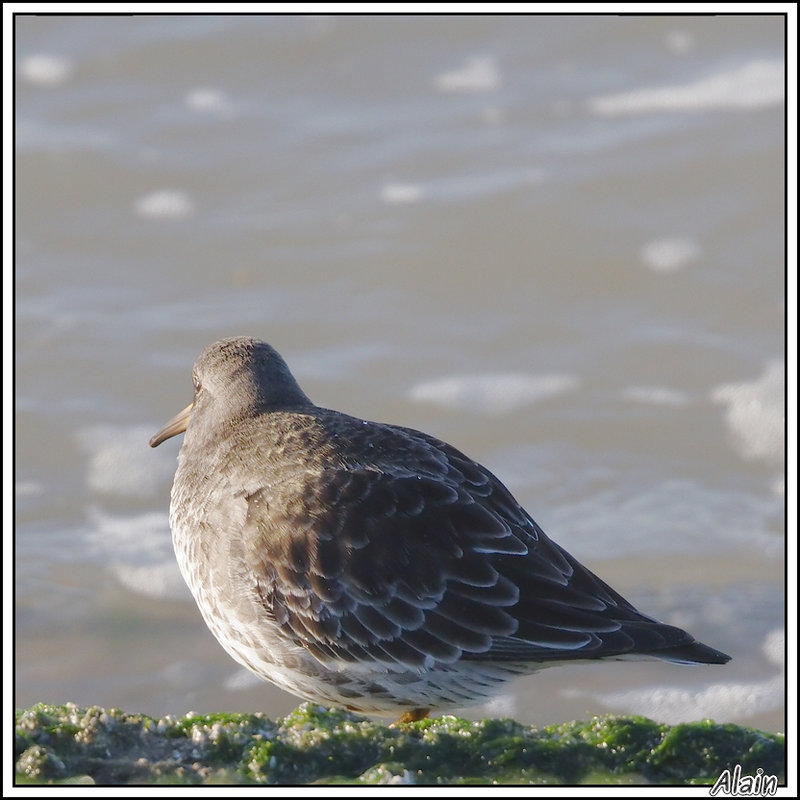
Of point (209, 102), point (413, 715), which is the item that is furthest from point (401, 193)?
point (413, 715)

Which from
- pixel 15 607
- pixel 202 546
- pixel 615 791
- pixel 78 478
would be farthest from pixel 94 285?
pixel 615 791

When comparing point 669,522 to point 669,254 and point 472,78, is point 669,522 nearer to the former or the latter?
point 669,254

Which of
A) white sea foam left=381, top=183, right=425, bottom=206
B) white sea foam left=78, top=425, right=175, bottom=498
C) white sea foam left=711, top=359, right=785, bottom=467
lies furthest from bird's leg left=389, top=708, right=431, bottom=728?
white sea foam left=381, top=183, right=425, bottom=206

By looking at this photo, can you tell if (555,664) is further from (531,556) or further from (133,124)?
(133,124)

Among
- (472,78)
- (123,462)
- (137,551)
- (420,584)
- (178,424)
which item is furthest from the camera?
(472,78)

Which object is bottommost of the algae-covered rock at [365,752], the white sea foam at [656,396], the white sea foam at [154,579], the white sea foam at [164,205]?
the algae-covered rock at [365,752]

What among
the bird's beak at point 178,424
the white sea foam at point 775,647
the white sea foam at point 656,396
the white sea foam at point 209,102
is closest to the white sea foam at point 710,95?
the white sea foam at point 209,102

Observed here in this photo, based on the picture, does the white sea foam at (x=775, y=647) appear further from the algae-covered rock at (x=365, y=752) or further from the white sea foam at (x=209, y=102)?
the white sea foam at (x=209, y=102)
